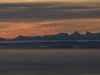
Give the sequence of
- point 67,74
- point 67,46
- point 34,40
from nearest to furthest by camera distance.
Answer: point 67,74, point 34,40, point 67,46

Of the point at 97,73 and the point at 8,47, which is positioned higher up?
the point at 8,47

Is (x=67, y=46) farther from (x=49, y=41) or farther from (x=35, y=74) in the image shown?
(x=35, y=74)

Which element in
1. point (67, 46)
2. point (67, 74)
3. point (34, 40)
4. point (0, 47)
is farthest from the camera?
point (0, 47)

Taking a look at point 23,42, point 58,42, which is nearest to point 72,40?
point 58,42

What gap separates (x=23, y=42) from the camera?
113 meters

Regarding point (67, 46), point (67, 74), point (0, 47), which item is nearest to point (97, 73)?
point (67, 74)

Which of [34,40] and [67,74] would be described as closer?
[67,74]

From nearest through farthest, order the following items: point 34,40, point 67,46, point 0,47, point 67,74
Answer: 1. point 67,74
2. point 34,40
3. point 67,46
4. point 0,47

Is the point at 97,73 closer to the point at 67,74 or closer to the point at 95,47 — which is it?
the point at 67,74

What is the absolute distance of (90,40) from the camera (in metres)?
117

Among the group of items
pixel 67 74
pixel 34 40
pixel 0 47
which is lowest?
pixel 67 74

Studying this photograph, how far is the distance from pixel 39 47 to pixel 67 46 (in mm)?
7624

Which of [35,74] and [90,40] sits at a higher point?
[90,40]

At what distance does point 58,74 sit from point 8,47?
7514cm
